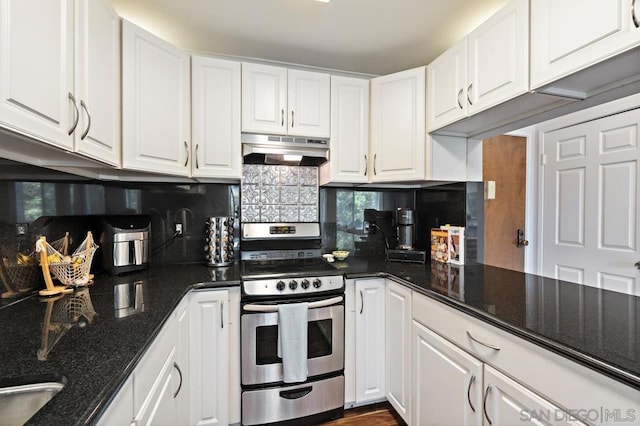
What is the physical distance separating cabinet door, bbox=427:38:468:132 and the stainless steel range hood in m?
0.74

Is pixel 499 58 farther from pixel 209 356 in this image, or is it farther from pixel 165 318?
pixel 209 356

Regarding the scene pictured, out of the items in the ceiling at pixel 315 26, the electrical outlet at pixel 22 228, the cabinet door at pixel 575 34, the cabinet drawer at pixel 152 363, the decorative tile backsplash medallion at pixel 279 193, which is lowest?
the cabinet drawer at pixel 152 363

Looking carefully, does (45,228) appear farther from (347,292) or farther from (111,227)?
(347,292)

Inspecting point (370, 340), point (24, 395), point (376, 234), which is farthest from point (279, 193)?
point (24, 395)

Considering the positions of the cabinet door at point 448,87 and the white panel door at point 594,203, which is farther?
the white panel door at point 594,203

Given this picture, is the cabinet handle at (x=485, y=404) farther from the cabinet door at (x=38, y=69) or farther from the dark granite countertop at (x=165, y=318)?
the cabinet door at (x=38, y=69)

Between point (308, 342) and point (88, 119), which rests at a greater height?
point (88, 119)

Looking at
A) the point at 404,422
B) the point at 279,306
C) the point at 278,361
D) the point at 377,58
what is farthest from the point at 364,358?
the point at 377,58

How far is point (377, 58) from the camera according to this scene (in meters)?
2.09

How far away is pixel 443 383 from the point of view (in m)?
1.32

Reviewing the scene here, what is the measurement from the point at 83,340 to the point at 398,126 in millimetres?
1981

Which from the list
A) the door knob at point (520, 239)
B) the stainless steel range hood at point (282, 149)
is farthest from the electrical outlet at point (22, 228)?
the door knob at point (520, 239)

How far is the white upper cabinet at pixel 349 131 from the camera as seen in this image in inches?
81.7

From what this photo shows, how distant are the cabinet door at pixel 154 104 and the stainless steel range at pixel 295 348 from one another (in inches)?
33.7
